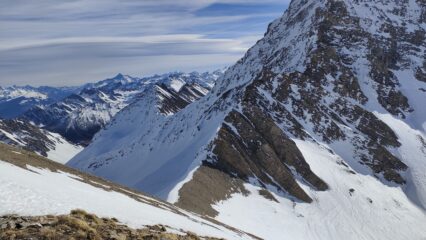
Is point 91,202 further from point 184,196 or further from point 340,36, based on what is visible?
point 340,36

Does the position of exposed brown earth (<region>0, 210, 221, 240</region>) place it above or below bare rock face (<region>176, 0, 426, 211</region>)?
above

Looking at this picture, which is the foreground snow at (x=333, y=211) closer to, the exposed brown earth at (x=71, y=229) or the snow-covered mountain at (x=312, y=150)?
the snow-covered mountain at (x=312, y=150)

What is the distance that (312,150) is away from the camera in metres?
131

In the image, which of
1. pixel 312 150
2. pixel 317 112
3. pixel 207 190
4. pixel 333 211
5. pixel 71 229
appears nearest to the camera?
pixel 71 229

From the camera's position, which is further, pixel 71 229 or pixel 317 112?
pixel 317 112

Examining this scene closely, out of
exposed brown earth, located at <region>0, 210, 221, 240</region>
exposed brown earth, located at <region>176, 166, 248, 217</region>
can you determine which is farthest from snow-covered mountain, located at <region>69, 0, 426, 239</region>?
exposed brown earth, located at <region>0, 210, 221, 240</region>

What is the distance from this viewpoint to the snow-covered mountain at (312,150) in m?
102

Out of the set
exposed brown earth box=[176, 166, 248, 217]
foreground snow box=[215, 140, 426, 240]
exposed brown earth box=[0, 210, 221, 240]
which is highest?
exposed brown earth box=[0, 210, 221, 240]

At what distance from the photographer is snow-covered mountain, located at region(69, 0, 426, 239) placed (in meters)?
102

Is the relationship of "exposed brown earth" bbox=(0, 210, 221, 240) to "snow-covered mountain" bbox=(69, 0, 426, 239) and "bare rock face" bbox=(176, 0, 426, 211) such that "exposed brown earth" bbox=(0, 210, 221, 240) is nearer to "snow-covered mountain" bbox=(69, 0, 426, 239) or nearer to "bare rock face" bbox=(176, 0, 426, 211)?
"snow-covered mountain" bbox=(69, 0, 426, 239)

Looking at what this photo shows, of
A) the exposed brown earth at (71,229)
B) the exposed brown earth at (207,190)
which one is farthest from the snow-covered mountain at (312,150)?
the exposed brown earth at (71,229)

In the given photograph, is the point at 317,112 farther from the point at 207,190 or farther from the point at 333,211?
the point at 207,190

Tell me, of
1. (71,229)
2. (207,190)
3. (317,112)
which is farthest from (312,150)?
(71,229)

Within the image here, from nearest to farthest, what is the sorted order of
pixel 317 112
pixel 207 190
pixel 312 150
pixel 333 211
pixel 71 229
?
pixel 71 229
pixel 207 190
pixel 333 211
pixel 312 150
pixel 317 112
